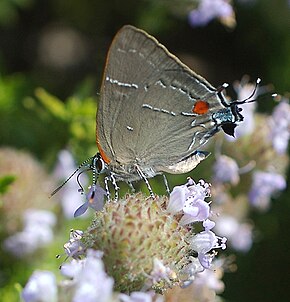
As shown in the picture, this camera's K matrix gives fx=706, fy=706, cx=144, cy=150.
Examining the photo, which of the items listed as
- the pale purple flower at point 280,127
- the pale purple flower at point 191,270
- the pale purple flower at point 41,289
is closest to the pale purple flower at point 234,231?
the pale purple flower at point 280,127

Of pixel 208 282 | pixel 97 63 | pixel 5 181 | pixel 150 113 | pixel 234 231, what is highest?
pixel 97 63

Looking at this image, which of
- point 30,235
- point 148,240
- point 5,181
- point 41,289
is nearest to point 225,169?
point 30,235

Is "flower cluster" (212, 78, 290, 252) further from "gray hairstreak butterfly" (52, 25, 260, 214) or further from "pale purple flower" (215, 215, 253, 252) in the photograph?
"gray hairstreak butterfly" (52, 25, 260, 214)

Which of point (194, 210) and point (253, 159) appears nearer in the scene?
point (194, 210)

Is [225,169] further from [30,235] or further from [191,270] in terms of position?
[191,270]

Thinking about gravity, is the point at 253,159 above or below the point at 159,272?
above

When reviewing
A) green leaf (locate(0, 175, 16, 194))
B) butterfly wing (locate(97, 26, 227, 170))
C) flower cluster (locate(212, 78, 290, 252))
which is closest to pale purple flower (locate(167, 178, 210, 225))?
butterfly wing (locate(97, 26, 227, 170))
